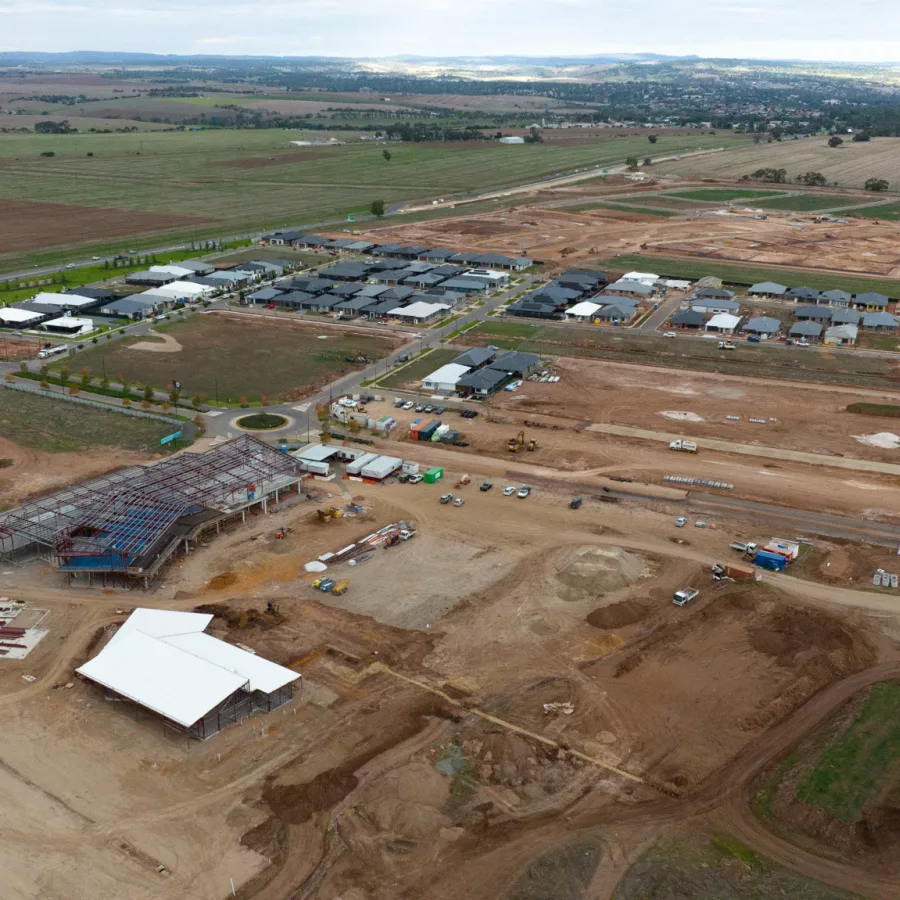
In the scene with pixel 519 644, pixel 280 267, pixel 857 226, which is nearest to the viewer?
pixel 519 644

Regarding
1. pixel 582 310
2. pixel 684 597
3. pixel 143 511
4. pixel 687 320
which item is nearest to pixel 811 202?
pixel 687 320

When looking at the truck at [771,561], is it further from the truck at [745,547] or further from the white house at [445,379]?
the white house at [445,379]

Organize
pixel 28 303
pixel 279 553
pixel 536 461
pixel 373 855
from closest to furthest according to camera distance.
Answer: pixel 373 855, pixel 279 553, pixel 536 461, pixel 28 303

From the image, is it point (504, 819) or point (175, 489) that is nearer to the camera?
point (504, 819)

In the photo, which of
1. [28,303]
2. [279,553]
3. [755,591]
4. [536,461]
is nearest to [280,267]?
[28,303]

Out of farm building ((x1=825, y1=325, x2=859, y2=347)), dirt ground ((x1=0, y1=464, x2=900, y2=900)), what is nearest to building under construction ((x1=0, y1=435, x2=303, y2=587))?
dirt ground ((x1=0, y1=464, x2=900, y2=900))

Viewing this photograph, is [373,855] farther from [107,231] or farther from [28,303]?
[107,231]

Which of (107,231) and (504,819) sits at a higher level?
(107,231)

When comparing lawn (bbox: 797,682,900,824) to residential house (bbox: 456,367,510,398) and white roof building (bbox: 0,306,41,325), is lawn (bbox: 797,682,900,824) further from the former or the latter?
white roof building (bbox: 0,306,41,325)
